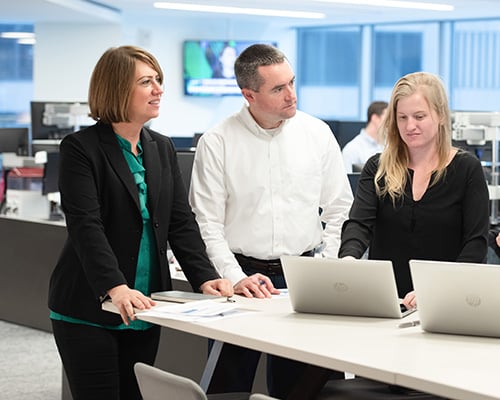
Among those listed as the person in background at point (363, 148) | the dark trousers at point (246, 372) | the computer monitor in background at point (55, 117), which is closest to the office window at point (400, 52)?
the person in background at point (363, 148)

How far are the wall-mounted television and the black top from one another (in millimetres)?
11931

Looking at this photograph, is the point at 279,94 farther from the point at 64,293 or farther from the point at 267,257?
the point at 64,293

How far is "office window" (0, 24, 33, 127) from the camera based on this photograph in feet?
48.3

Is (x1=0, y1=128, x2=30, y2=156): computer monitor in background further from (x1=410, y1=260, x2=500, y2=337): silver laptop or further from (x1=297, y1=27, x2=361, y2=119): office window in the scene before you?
(x1=410, y1=260, x2=500, y2=337): silver laptop

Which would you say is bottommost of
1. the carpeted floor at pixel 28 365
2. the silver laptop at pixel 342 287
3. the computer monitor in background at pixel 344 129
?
the carpeted floor at pixel 28 365

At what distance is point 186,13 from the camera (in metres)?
14.0

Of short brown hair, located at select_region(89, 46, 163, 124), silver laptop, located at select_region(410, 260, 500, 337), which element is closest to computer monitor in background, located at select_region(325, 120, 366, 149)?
short brown hair, located at select_region(89, 46, 163, 124)

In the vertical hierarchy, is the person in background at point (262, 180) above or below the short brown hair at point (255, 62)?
below

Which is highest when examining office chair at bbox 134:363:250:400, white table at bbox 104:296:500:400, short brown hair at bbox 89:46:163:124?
short brown hair at bbox 89:46:163:124

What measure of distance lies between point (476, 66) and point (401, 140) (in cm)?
1171

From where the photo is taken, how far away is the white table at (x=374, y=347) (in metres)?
2.06

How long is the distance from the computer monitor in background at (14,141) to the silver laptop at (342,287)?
705 centimetres

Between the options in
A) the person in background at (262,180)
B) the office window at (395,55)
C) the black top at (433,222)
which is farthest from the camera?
the office window at (395,55)

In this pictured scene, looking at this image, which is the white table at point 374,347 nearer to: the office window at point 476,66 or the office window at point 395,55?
the office window at point 476,66
